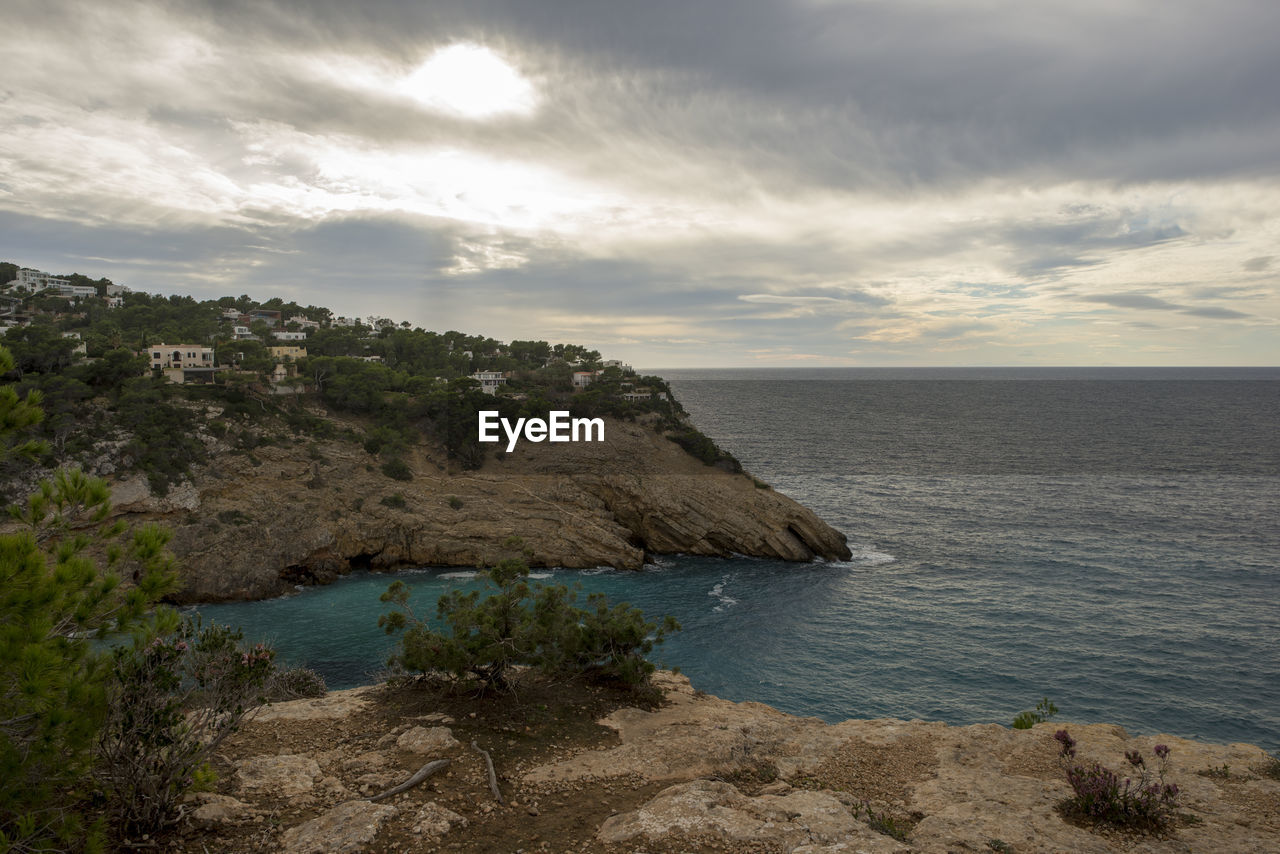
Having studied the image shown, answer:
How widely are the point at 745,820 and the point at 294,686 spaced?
14.6 m

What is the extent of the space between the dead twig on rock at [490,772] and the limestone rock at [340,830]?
1.42 m

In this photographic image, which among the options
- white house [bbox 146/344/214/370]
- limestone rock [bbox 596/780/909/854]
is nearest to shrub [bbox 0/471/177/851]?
limestone rock [bbox 596/780/909/854]

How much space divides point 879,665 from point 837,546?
53.8 feet

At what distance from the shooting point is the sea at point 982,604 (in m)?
25.1

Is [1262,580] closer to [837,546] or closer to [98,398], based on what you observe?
[837,546]

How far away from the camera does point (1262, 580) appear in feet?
117

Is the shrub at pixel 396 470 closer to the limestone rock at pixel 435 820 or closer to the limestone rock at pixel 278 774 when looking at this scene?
the limestone rock at pixel 278 774

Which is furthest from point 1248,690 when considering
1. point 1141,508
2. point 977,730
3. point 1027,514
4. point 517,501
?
point 517,501

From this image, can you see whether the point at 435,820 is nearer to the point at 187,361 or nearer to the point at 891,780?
the point at 891,780

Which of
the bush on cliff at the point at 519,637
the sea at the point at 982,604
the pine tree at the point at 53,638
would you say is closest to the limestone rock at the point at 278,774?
the pine tree at the point at 53,638

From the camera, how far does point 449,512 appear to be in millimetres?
43312

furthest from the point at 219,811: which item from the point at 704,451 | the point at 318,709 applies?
the point at 704,451

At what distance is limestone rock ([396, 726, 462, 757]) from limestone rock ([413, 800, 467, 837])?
1.85 meters

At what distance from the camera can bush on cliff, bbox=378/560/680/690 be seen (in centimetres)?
1310
